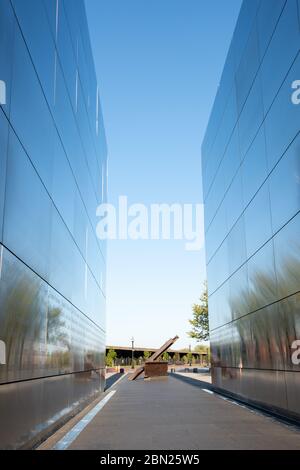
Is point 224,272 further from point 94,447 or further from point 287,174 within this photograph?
point 94,447

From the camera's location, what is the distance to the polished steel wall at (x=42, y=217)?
21.3 feet

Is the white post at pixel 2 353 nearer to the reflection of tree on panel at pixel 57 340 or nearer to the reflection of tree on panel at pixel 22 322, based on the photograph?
the reflection of tree on panel at pixel 22 322

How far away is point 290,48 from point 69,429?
938 centimetres

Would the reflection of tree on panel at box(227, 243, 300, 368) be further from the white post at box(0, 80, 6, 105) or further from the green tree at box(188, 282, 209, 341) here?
the green tree at box(188, 282, 209, 341)

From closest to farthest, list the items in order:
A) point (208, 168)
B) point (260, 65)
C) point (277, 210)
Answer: point (277, 210), point (260, 65), point (208, 168)

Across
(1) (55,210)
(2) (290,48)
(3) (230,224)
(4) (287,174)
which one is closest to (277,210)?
(4) (287,174)

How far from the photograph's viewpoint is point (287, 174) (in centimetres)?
1083

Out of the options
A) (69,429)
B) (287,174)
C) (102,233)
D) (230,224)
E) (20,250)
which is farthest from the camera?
(102,233)

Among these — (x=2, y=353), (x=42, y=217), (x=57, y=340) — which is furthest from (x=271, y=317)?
(x=2, y=353)

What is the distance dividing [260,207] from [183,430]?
21.5 ft

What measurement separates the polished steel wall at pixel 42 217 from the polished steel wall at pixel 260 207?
5060mm

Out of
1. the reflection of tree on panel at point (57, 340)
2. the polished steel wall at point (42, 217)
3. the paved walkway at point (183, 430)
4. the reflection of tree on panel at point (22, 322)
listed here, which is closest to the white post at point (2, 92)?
the polished steel wall at point (42, 217)

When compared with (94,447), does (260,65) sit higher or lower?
higher

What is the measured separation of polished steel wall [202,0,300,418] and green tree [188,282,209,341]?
37927 millimetres
